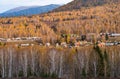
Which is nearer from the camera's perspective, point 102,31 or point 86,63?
point 86,63

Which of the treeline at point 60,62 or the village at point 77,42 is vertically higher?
the treeline at point 60,62

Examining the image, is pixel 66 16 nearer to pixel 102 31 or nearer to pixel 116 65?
pixel 102 31

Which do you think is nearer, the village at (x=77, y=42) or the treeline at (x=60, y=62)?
the treeline at (x=60, y=62)

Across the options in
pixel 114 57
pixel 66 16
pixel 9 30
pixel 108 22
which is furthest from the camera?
pixel 66 16

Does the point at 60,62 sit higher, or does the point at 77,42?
the point at 60,62

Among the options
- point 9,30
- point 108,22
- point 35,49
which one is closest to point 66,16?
point 108,22

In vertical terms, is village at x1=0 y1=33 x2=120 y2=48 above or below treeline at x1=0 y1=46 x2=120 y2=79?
below

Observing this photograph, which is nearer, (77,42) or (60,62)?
(60,62)

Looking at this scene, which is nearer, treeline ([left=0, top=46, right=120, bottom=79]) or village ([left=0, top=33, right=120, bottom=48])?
treeline ([left=0, top=46, right=120, bottom=79])
